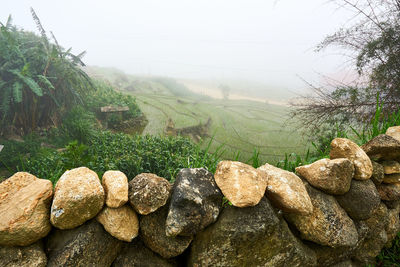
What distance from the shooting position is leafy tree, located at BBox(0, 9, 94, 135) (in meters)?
2.53

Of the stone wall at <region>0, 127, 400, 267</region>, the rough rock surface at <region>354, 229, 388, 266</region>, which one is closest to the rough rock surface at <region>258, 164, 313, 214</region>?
the stone wall at <region>0, 127, 400, 267</region>

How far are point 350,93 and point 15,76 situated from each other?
5163 millimetres

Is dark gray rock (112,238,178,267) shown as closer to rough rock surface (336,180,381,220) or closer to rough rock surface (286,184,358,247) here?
rough rock surface (286,184,358,247)

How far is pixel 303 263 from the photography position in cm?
130

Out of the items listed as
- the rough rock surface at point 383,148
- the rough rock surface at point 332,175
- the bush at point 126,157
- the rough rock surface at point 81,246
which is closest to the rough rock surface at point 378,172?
the rough rock surface at point 383,148

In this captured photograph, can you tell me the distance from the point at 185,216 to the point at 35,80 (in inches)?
128

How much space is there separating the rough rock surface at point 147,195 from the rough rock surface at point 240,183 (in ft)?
1.13

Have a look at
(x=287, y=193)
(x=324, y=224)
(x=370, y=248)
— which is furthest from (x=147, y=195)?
(x=370, y=248)

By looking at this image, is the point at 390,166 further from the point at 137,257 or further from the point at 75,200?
the point at 75,200

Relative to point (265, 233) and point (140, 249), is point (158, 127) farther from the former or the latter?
point (265, 233)

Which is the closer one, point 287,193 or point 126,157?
point 287,193

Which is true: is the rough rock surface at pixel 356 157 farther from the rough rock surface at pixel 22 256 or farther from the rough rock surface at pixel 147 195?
the rough rock surface at pixel 22 256

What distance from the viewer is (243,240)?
1.09 m

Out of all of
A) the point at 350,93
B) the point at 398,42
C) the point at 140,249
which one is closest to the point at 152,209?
the point at 140,249
